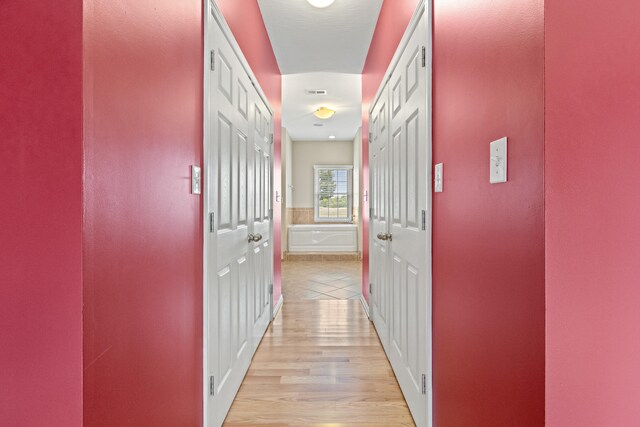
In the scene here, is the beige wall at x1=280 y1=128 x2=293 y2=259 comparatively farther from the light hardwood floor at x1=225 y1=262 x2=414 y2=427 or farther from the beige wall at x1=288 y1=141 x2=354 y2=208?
the light hardwood floor at x1=225 y1=262 x2=414 y2=427

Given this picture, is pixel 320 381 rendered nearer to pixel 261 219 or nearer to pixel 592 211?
pixel 261 219

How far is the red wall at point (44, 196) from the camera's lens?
0.78m

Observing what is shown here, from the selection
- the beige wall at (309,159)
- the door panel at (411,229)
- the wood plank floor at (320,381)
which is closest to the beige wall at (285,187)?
the beige wall at (309,159)

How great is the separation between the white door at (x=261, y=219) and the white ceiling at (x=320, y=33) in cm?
68

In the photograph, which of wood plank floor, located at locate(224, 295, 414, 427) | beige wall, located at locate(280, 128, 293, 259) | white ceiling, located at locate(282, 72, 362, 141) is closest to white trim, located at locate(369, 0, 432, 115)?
wood plank floor, located at locate(224, 295, 414, 427)

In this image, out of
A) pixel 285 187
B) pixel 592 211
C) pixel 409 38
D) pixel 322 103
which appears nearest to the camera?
pixel 592 211

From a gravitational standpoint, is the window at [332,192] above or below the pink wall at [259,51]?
below

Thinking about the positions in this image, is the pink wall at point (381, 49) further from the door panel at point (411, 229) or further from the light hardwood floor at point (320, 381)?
the light hardwood floor at point (320, 381)

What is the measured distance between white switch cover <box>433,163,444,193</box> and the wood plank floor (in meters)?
1.16

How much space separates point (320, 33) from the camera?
3078 mm

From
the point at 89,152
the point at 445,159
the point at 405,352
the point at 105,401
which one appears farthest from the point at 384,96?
the point at 105,401

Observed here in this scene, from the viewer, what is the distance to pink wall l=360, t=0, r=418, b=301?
2.06m

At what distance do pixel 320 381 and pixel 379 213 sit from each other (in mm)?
1351

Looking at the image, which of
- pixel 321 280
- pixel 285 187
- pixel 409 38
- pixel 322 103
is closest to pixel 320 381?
pixel 409 38
